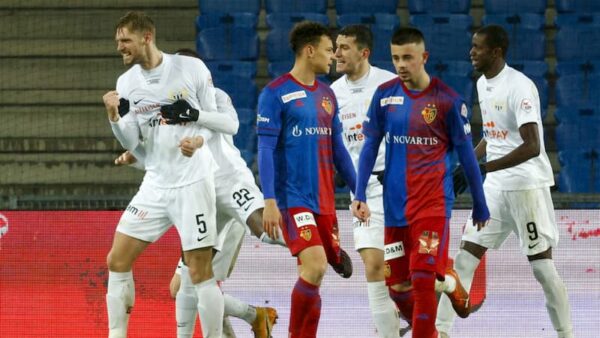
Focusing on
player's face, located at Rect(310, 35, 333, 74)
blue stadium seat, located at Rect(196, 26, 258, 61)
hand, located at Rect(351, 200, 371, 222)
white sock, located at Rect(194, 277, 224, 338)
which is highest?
blue stadium seat, located at Rect(196, 26, 258, 61)

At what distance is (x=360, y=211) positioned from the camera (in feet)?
19.9

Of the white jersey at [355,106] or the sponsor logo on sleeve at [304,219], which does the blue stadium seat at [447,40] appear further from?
the sponsor logo on sleeve at [304,219]

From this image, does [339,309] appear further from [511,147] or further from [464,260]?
[511,147]

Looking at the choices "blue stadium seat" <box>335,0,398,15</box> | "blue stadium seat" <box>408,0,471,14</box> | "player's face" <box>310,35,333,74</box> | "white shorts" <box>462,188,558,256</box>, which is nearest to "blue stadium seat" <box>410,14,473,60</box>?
"blue stadium seat" <box>408,0,471,14</box>

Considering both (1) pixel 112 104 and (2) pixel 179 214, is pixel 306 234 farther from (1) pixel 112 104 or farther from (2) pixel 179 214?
(1) pixel 112 104

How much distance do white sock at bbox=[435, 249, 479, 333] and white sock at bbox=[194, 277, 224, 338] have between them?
1.55 m

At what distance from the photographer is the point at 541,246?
7184 millimetres

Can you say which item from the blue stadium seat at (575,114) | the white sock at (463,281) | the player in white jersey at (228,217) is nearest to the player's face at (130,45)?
the player in white jersey at (228,217)

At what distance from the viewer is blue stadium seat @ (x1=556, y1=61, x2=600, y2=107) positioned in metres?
11.6

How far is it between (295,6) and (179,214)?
6245 mm

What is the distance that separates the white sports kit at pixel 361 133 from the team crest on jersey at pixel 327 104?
844 mm

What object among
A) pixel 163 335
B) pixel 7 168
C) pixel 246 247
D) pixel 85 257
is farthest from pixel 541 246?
pixel 7 168

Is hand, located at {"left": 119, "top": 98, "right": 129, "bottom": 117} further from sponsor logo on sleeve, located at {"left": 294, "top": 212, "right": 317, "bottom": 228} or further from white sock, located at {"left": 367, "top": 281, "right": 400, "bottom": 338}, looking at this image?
white sock, located at {"left": 367, "top": 281, "right": 400, "bottom": 338}

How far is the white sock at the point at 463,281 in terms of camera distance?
7.35m
